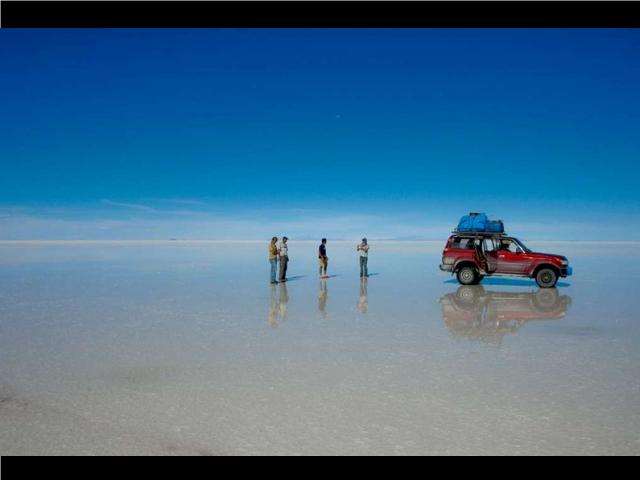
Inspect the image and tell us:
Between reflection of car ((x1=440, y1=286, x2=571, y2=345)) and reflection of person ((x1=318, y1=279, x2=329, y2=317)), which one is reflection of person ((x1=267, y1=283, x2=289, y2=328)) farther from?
reflection of car ((x1=440, y1=286, x2=571, y2=345))

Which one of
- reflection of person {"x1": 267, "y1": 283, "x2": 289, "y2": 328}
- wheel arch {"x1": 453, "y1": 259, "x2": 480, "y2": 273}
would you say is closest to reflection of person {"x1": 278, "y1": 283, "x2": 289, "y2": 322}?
reflection of person {"x1": 267, "y1": 283, "x2": 289, "y2": 328}

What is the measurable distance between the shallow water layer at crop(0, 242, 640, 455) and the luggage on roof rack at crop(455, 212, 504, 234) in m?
6.03

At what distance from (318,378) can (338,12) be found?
4616 millimetres

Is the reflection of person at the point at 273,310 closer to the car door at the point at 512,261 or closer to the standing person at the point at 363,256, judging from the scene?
the standing person at the point at 363,256

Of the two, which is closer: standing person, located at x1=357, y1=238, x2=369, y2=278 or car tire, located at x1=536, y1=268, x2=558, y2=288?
car tire, located at x1=536, y1=268, x2=558, y2=288

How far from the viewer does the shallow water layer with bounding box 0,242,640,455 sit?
477cm

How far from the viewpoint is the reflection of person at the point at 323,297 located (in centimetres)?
1248

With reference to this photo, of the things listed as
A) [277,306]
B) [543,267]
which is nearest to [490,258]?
[543,267]

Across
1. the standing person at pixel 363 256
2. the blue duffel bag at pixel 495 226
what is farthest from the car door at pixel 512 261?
the standing person at pixel 363 256

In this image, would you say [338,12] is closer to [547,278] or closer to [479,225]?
[479,225]

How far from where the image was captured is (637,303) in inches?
546

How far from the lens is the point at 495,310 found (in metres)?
12.6

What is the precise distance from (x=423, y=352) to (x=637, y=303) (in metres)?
9.51
